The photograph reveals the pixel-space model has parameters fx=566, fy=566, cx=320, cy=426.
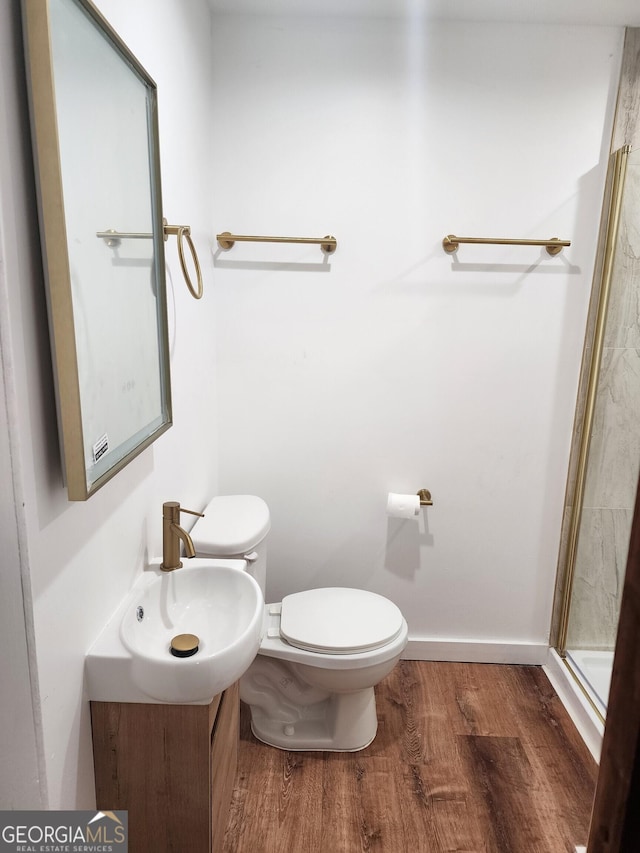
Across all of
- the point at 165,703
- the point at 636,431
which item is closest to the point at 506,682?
the point at 636,431

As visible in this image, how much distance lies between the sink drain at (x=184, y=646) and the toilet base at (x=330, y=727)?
789 mm

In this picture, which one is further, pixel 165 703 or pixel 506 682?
pixel 506 682

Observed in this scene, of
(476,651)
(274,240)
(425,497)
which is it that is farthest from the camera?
(476,651)

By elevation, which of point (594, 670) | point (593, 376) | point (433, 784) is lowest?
point (433, 784)

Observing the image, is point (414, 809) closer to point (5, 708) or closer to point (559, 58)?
point (5, 708)

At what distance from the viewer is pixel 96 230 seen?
1.01m

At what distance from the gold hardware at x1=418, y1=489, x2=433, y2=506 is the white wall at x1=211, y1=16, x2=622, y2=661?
0.13 feet

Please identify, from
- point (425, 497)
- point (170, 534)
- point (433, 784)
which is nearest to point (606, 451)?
point (425, 497)

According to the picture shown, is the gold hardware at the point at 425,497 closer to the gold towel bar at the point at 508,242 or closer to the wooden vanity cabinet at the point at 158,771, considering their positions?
the gold towel bar at the point at 508,242

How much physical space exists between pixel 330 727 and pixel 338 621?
0.36 metres

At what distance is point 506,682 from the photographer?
220 centimetres

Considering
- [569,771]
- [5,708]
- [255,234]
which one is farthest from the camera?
[255,234]

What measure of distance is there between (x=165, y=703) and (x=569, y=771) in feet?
4.50

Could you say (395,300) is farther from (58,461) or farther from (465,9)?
(58,461)
